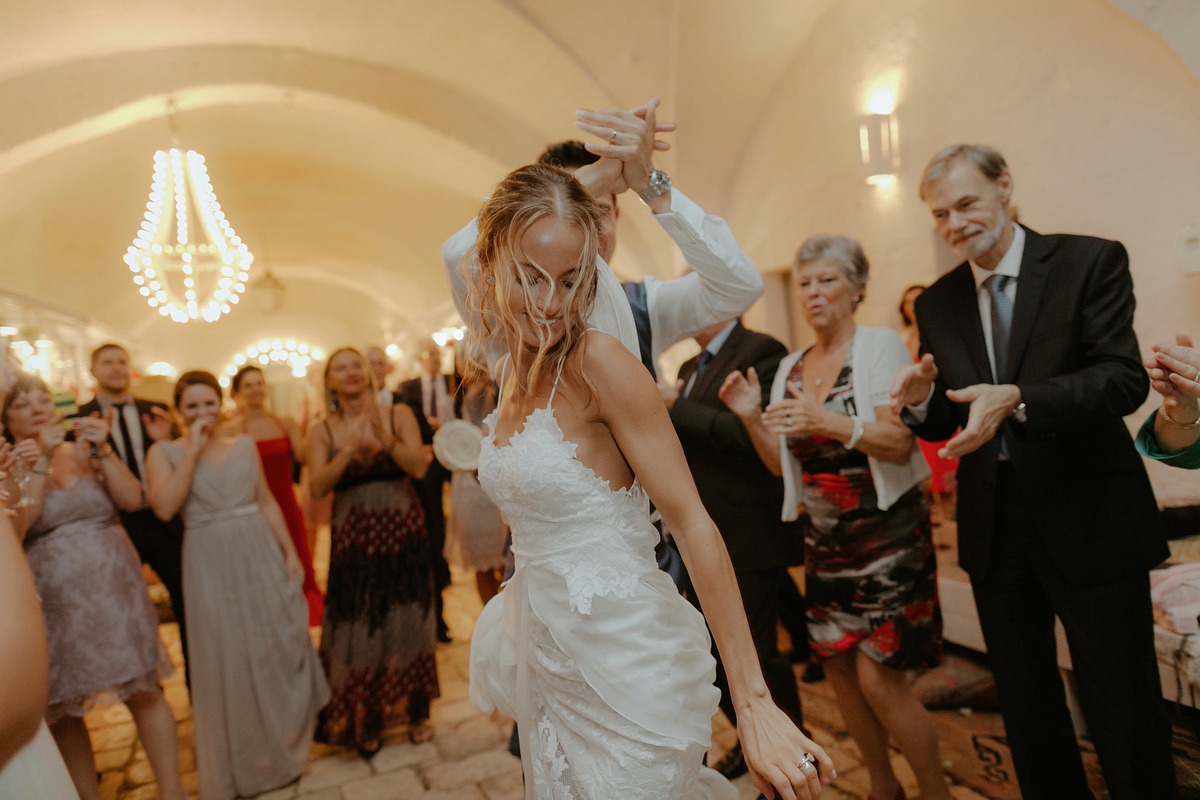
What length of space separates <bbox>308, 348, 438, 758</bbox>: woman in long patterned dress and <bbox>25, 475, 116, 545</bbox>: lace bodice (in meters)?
0.81

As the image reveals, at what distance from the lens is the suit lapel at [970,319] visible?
2000 millimetres

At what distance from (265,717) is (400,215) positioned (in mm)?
7303

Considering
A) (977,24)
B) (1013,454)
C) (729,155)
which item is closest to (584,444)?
(1013,454)

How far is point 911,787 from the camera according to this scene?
99.0 inches

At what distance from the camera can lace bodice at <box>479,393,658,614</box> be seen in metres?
1.23

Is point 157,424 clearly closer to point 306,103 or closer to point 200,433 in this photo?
point 200,433

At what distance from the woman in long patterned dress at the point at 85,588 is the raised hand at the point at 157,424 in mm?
691

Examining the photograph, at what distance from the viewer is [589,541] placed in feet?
4.15

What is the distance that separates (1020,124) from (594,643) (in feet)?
11.9

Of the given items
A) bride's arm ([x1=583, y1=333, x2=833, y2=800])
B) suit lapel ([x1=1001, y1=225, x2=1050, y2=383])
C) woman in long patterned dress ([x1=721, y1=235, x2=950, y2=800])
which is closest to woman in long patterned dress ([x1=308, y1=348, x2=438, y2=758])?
woman in long patterned dress ([x1=721, y1=235, x2=950, y2=800])

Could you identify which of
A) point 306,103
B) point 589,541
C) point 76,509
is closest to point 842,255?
point 589,541

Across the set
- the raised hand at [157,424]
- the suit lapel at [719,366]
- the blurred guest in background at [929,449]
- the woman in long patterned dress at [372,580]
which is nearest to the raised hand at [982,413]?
the suit lapel at [719,366]

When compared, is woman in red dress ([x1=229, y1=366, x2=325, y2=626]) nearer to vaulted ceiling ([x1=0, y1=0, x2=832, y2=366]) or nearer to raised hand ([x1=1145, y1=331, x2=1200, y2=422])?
vaulted ceiling ([x1=0, y1=0, x2=832, y2=366])

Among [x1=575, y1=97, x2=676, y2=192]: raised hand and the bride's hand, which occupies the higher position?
[x1=575, y1=97, x2=676, y2=192]: raised hand
